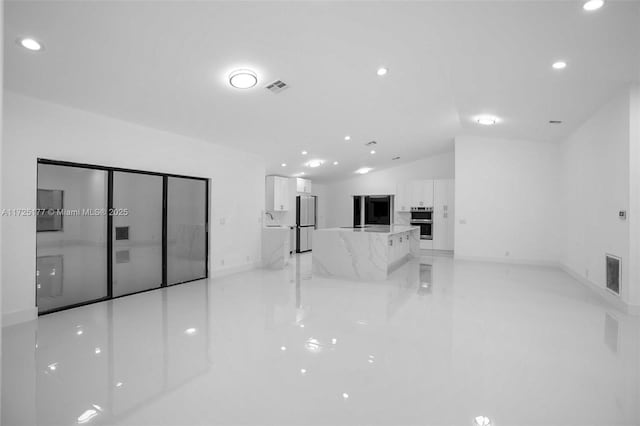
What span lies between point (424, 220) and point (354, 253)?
4586 millimetres

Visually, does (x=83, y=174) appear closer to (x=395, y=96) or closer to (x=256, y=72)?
(x=256, y=72)

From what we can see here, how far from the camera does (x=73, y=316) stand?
12.9 ft

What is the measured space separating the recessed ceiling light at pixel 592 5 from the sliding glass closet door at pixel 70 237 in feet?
18.0

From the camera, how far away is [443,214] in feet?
31.7

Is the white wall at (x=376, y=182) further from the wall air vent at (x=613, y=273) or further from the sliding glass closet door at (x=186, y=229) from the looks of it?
the sliding glass closet door at (x=186, y=229)

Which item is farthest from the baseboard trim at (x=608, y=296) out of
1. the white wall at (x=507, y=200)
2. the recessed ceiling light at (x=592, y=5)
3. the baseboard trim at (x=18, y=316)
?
the baseboard trim at (x=18, y=316)

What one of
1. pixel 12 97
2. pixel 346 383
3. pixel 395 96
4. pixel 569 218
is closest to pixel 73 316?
pixel 12 97

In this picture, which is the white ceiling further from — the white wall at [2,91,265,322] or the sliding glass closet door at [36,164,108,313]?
the sliding glass closet door at [36,164,108,313]

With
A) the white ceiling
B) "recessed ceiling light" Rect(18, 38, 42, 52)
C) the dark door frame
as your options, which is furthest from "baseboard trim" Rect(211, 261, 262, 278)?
"recessed ceiling light" Rect(18, 38, 42, 52)

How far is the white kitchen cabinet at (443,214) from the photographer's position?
954cm

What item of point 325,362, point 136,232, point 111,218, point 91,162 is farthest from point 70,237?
point 325,362

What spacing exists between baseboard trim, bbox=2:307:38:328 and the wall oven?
28.6ft

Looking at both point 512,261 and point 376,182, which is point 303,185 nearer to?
point 376,182

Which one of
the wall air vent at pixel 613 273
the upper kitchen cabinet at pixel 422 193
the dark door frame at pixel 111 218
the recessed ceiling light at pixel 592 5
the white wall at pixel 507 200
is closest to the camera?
the recessed ceiling light at pixel 592 5
